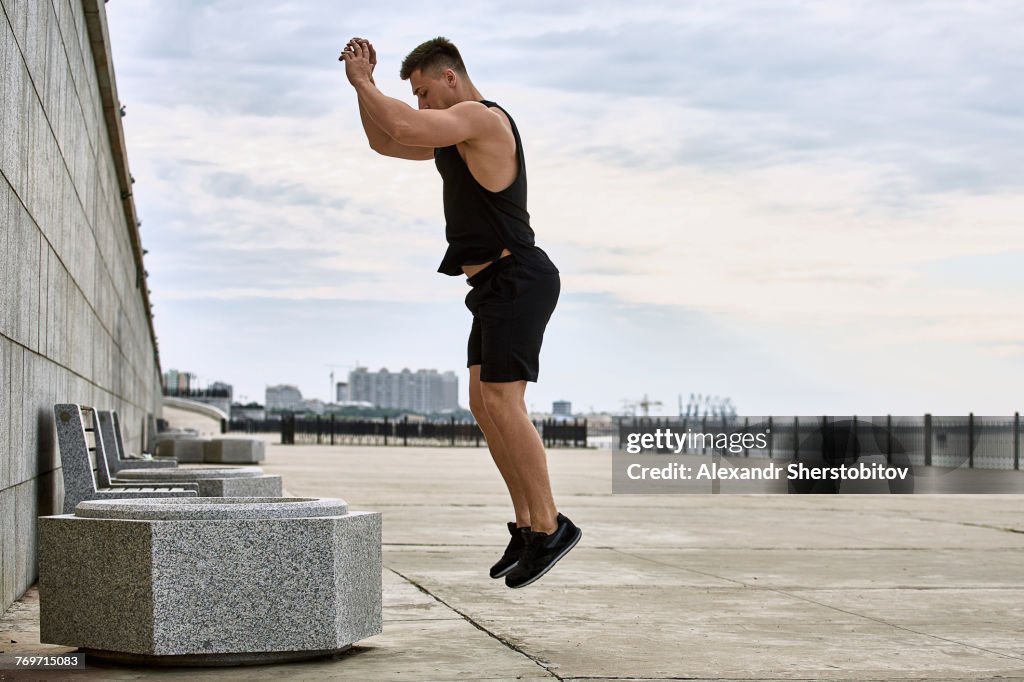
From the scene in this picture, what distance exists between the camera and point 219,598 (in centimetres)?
447

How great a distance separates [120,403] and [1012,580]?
38.3 ft

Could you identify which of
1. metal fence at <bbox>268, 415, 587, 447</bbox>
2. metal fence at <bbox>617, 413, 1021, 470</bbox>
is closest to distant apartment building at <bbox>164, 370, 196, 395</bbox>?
metal fence at <bbox>268, 415, 587, 447</bbox>

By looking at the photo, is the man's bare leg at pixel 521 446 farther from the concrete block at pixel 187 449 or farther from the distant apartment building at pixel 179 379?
the distant apartment building at pixel 179 379

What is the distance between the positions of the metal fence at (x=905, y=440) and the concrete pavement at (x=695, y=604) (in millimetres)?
15006

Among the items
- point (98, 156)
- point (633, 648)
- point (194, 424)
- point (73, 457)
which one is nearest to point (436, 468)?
point (98, 156)

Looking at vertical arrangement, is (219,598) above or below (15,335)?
below

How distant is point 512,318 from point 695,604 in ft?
8.83

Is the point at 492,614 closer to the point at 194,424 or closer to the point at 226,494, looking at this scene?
the point at 226,494

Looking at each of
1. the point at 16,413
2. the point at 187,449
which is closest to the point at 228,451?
the point at 187,449

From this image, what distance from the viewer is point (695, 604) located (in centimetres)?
678

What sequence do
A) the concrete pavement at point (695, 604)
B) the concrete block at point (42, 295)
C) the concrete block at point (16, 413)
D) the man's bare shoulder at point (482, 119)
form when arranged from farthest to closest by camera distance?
the concrete block at point (42, 295) → the concrete block at point (16, 413) → the concrete pavement at point (695, 604) → the man's bare shoulder at point (482, 119)

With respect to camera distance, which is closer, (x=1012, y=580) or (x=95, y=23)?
(x=1012, y=580)

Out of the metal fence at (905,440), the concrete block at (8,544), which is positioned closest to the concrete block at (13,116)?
the concrete block at (8,544)

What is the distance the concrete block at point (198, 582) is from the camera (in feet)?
14.5
